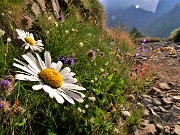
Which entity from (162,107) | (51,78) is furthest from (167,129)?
(51,78)

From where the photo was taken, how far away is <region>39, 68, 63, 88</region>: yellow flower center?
119cm

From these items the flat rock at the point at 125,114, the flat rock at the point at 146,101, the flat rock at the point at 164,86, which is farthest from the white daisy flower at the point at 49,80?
the flat rock at the point at 164,86

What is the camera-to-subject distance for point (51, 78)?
1214mm

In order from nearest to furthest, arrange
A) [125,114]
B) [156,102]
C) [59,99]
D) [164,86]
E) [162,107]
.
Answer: [59,99] < [125,114] < [162,107] < [156,102] < [164,86]

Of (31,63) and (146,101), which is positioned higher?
(146,101)

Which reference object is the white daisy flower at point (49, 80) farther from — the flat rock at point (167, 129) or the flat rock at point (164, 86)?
the flat rock at point (164, 86)

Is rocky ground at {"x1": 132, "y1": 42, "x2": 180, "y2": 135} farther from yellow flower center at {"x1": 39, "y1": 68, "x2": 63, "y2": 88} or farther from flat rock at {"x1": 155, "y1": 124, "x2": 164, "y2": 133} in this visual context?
yellow flower center at {"x1": 39, "y1": 68, "x2": 63, "y2": 88}

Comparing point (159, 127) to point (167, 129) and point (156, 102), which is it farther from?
point (156, 102)

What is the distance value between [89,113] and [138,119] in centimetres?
86

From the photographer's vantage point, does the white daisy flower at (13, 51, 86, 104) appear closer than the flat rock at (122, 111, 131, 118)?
Yes

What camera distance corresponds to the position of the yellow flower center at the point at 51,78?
1.19m

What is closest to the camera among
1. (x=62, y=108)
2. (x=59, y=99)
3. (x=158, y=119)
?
(x=59, y=99)

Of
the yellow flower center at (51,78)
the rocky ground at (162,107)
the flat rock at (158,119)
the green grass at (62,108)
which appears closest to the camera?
the yellow flower center at (51,78)

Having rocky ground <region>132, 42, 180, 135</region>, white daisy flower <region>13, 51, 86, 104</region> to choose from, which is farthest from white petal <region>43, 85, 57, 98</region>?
rocky ground <region>132, 42, 180, 135</region>
